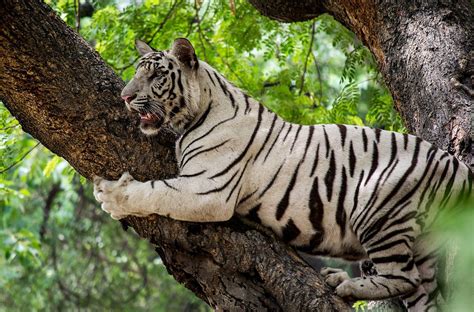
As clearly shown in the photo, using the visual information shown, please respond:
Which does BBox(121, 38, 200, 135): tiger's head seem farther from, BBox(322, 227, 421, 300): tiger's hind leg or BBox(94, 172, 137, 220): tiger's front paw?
BBox(322, 227, 421, 300): tiger's hind leg

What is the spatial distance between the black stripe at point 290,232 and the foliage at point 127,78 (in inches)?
115

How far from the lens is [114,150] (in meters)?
4.32

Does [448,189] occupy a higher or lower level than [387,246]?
higher

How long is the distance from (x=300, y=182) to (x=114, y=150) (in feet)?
3.85

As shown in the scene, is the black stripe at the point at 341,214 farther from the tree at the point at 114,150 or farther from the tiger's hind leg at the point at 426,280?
the tiger's hind leg at the point at 426,280

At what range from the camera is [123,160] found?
170 inches

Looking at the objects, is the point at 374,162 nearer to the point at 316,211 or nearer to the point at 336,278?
the point at 316,211

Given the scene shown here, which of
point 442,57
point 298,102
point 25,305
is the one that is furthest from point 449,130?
point 25,305

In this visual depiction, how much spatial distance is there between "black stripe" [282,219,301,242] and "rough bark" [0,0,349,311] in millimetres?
81

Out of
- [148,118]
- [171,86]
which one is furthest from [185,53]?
[148,118]

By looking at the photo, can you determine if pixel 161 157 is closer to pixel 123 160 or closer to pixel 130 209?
pixel 123 160

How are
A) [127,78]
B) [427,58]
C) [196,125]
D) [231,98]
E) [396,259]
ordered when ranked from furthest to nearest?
[127,78] → [427,58] → [231,98] → [196,125] → [396,259]

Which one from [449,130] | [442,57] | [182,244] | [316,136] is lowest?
[182,244]

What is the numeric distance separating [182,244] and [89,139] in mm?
879
